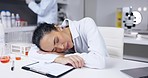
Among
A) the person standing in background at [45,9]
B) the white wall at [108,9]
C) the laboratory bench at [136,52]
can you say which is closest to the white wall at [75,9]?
the white wall at [108,9]

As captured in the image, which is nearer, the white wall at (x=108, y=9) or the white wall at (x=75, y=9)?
the white wall at (x=108, y=9)

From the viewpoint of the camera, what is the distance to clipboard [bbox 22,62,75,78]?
2.37 ft

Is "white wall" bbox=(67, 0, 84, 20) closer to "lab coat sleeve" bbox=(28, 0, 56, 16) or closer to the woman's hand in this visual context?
"lab coat sleeve" bbox=(28, 0, 56, 16)

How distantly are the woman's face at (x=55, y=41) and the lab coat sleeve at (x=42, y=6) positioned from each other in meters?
0.99

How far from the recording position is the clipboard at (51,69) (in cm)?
72

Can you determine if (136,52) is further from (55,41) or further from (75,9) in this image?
(55,41)

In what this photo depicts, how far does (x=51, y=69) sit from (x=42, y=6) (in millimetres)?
1242

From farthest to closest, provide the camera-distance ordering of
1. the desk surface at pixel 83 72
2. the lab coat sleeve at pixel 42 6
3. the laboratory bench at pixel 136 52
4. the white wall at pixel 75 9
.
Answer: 1. the white wall at pixel 75 9
2. the laboratory bench at pixel 136 52
3. the lab coat sleeve at pixel 42 6
4. the desk surface at pixel 83 72

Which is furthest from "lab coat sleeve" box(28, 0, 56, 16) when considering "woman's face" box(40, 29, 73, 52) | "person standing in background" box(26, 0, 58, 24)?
"woman's face" box(40, 29, 73, 52)

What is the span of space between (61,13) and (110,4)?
70cm

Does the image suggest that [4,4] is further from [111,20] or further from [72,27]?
[111,20]

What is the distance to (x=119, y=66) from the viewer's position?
87 cm

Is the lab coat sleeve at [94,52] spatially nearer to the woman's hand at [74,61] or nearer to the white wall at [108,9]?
the woman's hand at [74,61]

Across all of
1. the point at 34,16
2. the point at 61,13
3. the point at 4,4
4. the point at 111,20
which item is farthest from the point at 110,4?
the point at 4,4
